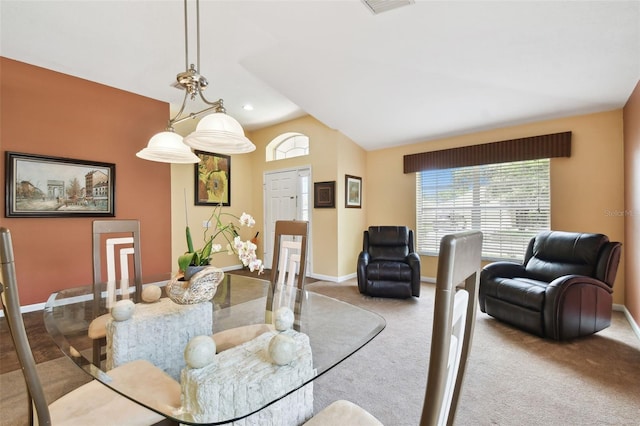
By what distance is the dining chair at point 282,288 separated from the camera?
1.49 m

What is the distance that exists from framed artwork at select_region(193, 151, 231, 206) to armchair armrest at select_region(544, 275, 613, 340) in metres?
5.04

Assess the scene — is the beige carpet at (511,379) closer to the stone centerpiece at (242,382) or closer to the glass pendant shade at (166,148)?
the stone centerpiece at (242,382)

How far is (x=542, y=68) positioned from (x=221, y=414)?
12.5ft

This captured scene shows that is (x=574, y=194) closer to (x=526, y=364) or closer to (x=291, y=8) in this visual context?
(x=526, y=364)

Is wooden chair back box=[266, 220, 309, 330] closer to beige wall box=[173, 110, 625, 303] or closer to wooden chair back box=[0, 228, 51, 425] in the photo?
wooden chair back box=[0, 228, 51, 425]

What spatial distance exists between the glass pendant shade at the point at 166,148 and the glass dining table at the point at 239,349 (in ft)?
3.16

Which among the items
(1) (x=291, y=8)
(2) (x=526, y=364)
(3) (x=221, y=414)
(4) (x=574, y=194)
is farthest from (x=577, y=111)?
(3) (x=221, y=414)

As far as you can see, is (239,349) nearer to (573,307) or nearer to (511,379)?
(511,379)

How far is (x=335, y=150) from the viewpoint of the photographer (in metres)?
4.95

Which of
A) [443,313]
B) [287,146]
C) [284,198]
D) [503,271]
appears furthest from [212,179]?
[443,313]

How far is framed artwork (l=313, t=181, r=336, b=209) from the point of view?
4.96 meters

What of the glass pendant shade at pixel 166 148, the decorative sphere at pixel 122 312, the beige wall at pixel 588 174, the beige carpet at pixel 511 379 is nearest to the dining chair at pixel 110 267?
the decorative sphere at pixel 122 312

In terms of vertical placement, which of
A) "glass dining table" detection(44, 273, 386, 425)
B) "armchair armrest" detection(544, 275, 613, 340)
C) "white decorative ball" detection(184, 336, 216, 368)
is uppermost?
"white decorative ball" detection(184, 336, 216, 368)

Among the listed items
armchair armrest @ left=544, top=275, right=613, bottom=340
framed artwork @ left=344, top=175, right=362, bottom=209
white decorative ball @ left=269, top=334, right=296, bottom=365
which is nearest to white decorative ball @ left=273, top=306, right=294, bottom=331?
white decorative ball @ left=269, top=334, right=296, bottom=365
